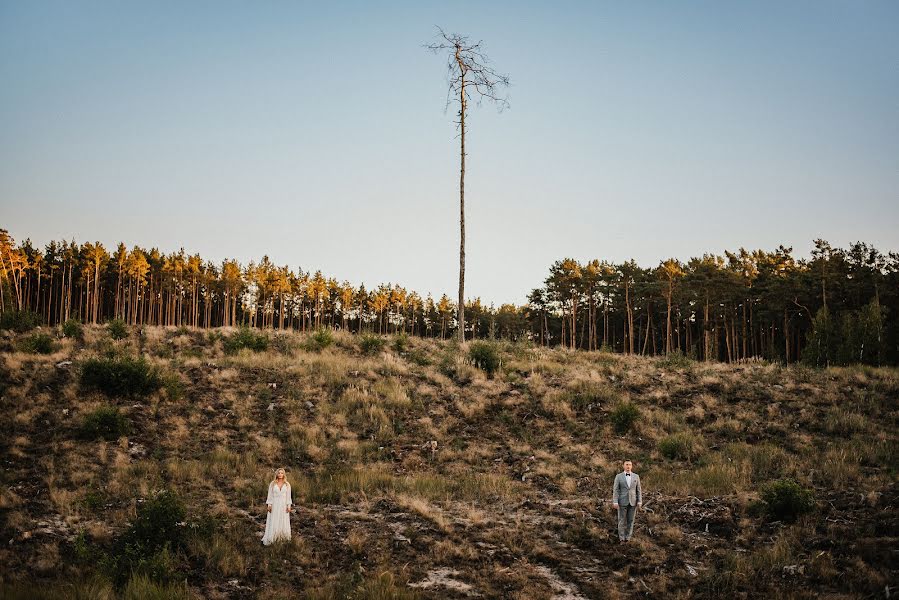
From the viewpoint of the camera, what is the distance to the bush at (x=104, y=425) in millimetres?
14891

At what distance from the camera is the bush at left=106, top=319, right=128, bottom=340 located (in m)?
22.5

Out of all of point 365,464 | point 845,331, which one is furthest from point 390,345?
point 845,331

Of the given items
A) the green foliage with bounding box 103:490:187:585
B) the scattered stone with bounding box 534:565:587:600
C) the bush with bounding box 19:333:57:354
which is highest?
the bush with bounding box 19:333:57:354

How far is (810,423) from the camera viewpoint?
17234mm

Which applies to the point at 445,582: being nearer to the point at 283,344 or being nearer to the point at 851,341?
the point at 283,344

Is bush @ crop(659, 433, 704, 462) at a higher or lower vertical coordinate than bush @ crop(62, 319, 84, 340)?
lower

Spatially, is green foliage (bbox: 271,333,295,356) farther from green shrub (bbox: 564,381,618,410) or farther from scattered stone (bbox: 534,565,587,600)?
scattered stone (bbox: 534,565,587,600)

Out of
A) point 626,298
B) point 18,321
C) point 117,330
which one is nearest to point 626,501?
point 117,330

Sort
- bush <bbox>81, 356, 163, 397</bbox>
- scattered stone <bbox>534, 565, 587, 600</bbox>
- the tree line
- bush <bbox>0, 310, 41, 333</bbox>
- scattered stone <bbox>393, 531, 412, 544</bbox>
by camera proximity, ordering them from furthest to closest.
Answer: the tree line
bush <bbox>0, 310, 41, 333</bbox>
bush <bbox>81, 356, 163, 397</bbox>
scattered stone <bbox>393, 531, 412, 544</bbox>
scattered stone <bbox>534, 565, 587, 600</bbox>

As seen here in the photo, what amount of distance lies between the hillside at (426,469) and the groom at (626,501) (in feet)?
1.34

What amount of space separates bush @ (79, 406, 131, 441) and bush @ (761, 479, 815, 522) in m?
16.9

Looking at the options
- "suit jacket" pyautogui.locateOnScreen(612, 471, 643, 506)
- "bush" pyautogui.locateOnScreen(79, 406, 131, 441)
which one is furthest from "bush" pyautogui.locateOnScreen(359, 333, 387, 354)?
"suit jacket" pyautogui.locateOnScreen(612, 471, 643, 506)

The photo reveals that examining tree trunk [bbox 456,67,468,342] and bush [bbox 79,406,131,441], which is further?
tree trunk [bbox 456,67,468,342]

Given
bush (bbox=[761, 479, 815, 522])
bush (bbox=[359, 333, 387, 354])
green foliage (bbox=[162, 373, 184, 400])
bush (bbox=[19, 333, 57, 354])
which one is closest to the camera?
bush (bbox=[761, 479, 815, 522])
